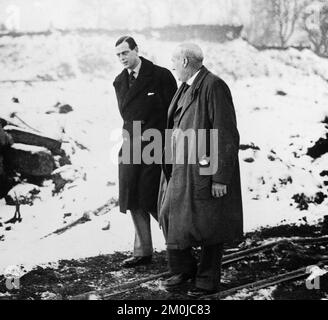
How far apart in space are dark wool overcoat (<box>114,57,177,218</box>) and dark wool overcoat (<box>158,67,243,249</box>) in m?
0.80

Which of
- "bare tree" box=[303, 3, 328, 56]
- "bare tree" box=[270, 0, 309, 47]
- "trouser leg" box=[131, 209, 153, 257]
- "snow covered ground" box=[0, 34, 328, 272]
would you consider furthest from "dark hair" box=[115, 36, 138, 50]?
"bare tree" box=[303, 3, 328, 56]

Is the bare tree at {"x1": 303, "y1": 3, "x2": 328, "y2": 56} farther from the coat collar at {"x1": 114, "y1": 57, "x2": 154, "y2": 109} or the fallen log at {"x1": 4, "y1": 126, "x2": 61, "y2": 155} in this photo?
the fallen log at {"x1": 4, "y1": 126, "x2": 61, "y2": 155}

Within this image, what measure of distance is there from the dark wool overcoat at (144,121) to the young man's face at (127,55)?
102mm

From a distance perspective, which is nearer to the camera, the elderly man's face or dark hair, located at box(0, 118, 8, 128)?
the elderly man's face

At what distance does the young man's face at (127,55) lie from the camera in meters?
4.77

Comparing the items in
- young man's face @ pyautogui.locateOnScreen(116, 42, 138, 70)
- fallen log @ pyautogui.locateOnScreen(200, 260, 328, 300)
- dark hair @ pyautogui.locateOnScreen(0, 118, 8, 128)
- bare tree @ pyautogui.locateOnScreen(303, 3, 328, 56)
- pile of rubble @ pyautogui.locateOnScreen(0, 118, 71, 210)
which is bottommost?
fallen log @ pyautogui.locateOnScreen(200, 260, 328, 300)

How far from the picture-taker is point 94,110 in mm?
6969

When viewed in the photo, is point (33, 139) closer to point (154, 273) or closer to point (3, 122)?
point (3, 122)

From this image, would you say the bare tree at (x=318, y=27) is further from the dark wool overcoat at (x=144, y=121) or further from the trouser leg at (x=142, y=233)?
the trouser leg at (x=142, y=233)

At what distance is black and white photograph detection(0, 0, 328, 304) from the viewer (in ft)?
12.9

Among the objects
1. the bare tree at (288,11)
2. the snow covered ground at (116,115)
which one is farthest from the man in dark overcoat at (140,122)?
the bare tree at (288,11)

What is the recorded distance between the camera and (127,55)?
15.8 ft
